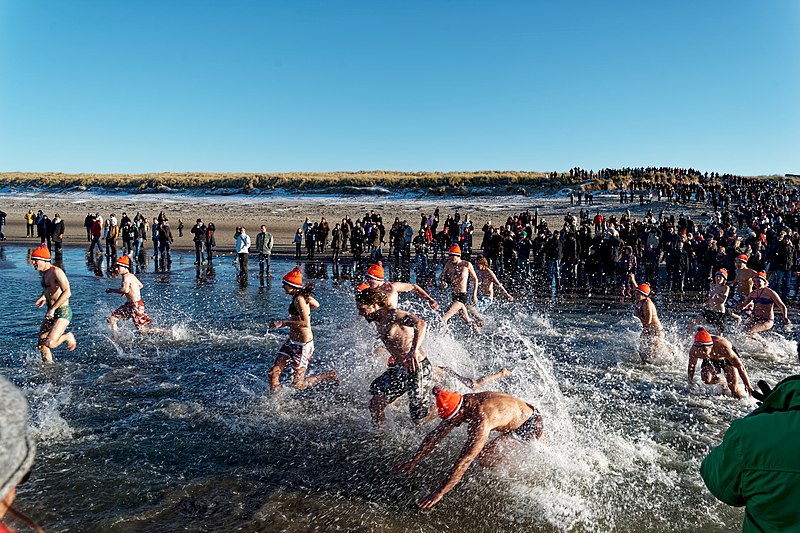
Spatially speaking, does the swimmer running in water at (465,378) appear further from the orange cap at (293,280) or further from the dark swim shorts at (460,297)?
the dark swim shorts at (460,297)

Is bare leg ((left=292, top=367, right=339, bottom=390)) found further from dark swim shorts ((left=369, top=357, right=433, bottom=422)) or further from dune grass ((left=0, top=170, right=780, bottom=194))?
dune grass ((left=0, top=170, right=780, bottom=194))

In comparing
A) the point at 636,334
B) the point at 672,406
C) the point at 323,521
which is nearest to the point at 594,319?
the point at 636,334

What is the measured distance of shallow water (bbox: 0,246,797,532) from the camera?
437 cm

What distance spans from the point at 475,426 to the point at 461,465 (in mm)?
316

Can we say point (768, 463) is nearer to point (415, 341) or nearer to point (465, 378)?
point (415, 341)

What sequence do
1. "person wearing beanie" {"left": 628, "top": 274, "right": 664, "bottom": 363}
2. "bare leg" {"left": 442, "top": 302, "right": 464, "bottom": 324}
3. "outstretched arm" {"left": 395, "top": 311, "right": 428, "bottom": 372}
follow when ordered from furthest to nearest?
1. "bare leg" {"left": 442, "top": 302, "right": 464, "bottom": 324}
2. "person wearing beanie" {"left": 628, "top": 274, "right": 664, "bottom": 363}
3. "outstretched arm" {"left": 395, "top": 311, "right": 428, "bottom": 372}

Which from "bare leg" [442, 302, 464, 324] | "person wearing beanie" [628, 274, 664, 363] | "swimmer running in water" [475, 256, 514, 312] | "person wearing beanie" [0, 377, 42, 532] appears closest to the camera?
"person wearing beanie" [0, 377, 42, 532]

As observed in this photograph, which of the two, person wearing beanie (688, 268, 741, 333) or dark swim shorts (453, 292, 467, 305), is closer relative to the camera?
person wearing beanie (688, 268, 741, 333)

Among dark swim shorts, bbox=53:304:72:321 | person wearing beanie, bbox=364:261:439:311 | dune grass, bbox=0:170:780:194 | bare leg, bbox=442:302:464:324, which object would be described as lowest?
bare leg, bbox=442:302:464:324

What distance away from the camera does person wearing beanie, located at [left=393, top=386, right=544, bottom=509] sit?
4.14 metres

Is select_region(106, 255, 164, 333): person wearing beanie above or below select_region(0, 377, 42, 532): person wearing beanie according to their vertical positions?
below

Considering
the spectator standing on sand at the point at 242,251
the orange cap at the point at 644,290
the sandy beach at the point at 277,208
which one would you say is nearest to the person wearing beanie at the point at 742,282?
the orange cap at the point at 644,290

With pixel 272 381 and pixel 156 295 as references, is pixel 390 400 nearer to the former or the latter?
pixel 272 381

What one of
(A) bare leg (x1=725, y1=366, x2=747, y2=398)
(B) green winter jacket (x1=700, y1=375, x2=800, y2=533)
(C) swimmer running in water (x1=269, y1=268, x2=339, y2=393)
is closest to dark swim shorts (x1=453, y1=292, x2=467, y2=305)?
(C) swimmer running in water (x1=269, y1=268, x2=339, y2=393)
